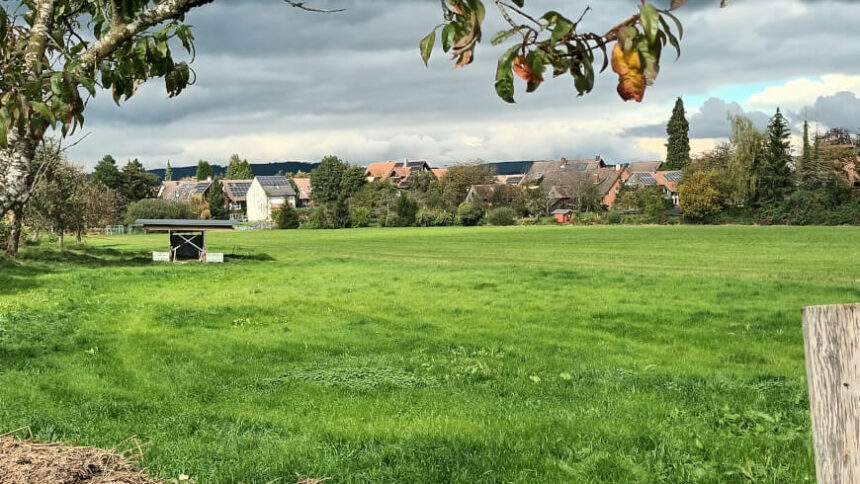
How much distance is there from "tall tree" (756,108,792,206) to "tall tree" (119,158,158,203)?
255 ft

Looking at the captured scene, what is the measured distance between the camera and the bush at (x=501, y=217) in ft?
267

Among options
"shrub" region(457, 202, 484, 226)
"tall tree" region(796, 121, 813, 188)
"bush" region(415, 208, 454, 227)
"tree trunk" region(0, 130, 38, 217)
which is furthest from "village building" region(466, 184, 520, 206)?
"tree trunk" region(0, 130, 38, 217)

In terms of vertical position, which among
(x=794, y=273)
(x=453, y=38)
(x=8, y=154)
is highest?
(x=453, y=38)

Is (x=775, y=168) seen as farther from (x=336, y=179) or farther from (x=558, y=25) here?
(x=558, y=25)

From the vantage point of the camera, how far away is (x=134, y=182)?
95938 millimetres

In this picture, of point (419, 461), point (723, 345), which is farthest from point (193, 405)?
point (723, 345)

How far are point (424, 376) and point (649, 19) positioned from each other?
313 inches

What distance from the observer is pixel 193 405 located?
8.02 meters

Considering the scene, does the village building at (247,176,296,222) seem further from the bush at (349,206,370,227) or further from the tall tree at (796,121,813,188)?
the tall tree at (796,121,813,188)

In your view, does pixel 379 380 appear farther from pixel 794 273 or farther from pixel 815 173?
pixel 815 173

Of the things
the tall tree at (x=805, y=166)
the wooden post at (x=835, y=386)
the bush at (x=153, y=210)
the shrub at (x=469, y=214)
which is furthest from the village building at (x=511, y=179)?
the wooden post at (x=835, y=386)

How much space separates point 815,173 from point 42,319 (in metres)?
74.6

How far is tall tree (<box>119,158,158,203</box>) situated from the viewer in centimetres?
9525

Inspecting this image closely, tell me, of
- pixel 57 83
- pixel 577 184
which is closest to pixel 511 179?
pixel 577 184
